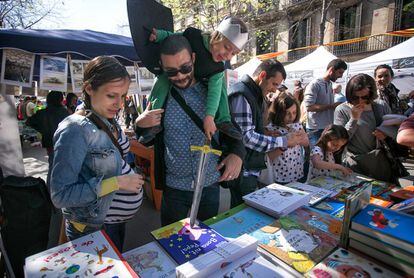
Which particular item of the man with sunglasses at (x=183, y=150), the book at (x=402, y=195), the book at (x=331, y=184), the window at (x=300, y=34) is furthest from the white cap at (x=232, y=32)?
the window at (x=300, y=34)

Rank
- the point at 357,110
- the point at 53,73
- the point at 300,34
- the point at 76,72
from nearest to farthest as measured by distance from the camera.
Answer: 1. the point at 357,110
2. the point at 53,73
3. the point at 76,72
4. the point at 300,34

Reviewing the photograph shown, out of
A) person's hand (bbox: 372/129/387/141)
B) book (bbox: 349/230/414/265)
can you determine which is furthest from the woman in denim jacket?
person's hand (bbox: 372/129/387/141)

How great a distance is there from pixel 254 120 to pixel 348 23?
18.6 m

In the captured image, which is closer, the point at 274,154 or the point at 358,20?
the point at 274,154

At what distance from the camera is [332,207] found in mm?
1478

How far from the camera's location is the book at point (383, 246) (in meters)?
0.81

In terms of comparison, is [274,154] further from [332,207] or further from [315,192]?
[332,207]

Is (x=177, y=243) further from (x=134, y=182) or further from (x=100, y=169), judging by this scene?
(x=100, y=169)

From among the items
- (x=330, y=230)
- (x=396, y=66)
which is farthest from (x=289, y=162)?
(x=396, y=66)

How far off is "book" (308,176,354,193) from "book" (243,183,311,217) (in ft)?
1.52

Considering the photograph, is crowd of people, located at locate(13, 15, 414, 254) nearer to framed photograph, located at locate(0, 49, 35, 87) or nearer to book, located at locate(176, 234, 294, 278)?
book, located at locate(176, 234, 294, 278)

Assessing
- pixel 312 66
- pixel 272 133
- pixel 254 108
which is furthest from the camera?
pixel 312 66

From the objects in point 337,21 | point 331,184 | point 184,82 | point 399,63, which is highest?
point 337,21

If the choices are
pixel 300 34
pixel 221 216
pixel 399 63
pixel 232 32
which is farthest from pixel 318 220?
pixel 300 34
